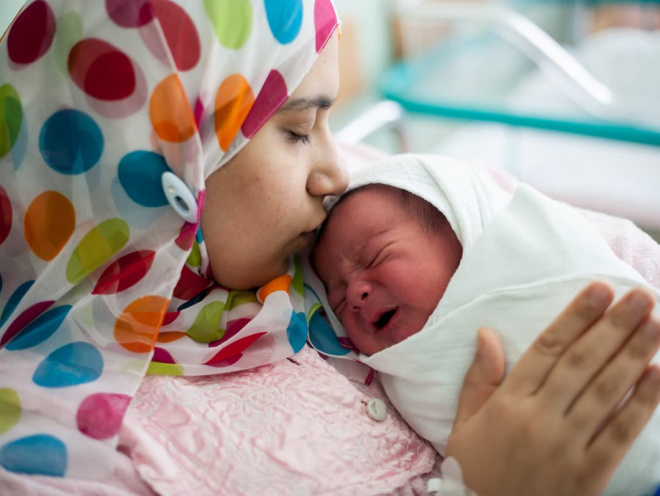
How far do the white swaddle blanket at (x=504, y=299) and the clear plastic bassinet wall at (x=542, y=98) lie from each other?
92 centimetres

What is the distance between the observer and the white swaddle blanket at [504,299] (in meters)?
0.76

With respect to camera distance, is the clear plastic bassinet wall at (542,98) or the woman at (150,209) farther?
the clear plastic bassinet wall at (542,98)

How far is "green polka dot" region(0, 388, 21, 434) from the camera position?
0.78 meters

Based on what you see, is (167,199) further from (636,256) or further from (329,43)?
(636,256)

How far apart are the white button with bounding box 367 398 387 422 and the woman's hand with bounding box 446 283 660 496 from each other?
0.15m

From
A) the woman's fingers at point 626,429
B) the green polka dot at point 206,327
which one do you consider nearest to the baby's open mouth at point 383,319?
the green polka dot at point 206,327

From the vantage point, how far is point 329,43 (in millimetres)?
896

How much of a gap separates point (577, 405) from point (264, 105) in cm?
50

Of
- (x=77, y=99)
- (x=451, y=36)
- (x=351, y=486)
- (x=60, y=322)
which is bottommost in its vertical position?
(x=351, y=486)

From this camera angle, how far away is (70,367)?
32.5 inches

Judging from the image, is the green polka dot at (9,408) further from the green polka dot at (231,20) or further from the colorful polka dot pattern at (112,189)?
the green polka dot at (231,20)

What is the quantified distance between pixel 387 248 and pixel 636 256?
14.5 inches

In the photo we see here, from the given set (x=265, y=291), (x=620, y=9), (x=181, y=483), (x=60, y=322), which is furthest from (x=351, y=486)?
(x=620, y=9)

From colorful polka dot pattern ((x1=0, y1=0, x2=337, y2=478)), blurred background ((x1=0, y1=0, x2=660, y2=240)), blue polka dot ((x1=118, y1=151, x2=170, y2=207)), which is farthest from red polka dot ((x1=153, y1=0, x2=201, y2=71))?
blurred background ((x1=0, y1=0, x2=660, y2=240))
